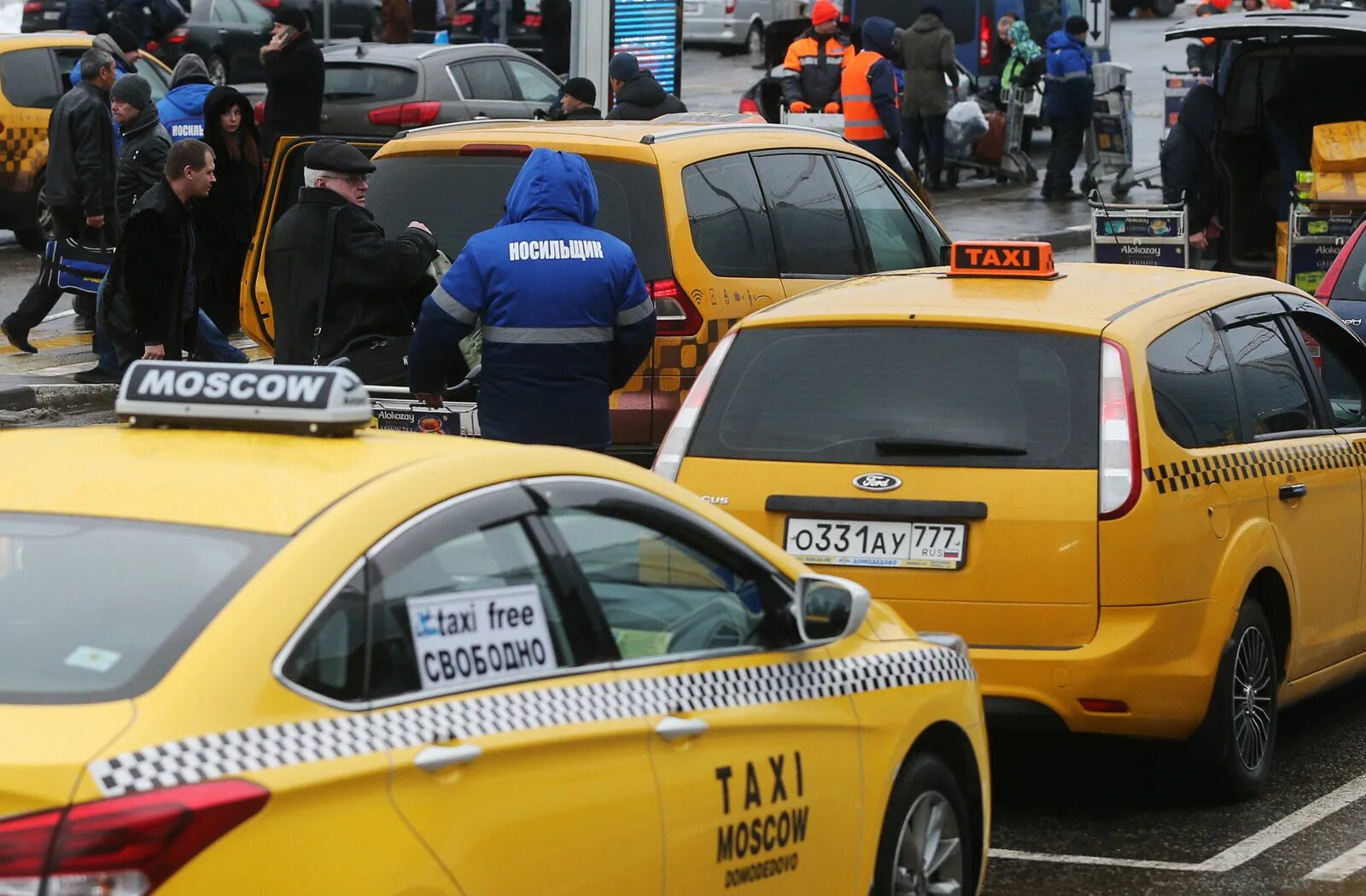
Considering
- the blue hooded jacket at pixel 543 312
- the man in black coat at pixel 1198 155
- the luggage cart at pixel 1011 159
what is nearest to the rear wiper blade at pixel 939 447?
the blue hooded jacket at pixel 543 312

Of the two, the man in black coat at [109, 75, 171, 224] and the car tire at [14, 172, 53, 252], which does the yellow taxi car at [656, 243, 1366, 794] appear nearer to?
the man in black coat at [109, 75, 171, 224]

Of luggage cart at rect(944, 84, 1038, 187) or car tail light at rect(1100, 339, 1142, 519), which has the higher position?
car tail light at rect(1100, 339, 1142, 519)

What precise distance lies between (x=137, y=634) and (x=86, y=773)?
14.3 inches

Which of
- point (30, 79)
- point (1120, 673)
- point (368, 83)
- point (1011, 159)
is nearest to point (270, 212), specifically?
point (1120, 673)

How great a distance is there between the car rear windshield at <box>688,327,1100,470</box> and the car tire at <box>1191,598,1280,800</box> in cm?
79

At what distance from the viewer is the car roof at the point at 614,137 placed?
9.08 metres

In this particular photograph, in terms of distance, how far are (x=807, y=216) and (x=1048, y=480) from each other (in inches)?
155

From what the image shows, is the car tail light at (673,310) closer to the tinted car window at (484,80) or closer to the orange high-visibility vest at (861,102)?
the orange high-visibility vest at (861,102)

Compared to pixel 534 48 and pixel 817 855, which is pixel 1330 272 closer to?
pixel 817 855

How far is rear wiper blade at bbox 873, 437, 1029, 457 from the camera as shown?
6.27m

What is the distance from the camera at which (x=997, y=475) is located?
20.4 ft

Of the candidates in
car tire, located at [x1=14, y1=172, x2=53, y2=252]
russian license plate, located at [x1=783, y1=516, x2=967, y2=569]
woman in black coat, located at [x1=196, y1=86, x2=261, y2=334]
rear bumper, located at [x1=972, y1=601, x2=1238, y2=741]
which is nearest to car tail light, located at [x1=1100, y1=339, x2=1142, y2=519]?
rear bumper, located at [x1=972, y1=601, x2=1238, y2=741]

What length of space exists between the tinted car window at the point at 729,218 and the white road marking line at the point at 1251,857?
3.54 metres

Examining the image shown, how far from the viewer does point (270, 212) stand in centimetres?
970
